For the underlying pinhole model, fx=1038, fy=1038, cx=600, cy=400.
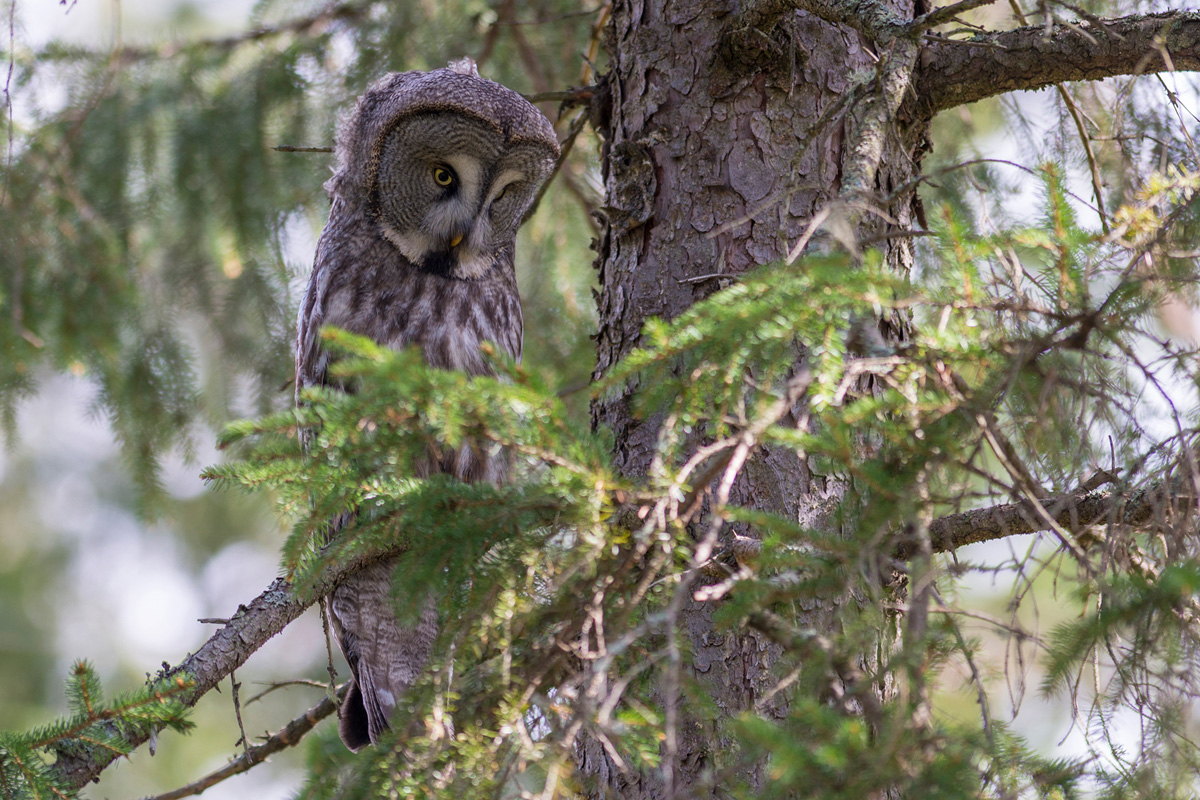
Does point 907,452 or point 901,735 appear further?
point 907,452

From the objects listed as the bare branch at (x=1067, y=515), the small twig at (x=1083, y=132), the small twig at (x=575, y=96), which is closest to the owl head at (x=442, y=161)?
the small twig at (x=575, y=96)

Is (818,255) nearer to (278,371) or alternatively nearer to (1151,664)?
(1151,664)

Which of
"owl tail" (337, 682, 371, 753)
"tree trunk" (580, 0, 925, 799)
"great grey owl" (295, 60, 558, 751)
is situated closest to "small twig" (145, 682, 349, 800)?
"owl tail" (337, 682, 371, 753)

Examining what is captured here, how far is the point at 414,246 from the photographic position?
3053 millimetres

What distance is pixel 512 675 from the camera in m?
1.39

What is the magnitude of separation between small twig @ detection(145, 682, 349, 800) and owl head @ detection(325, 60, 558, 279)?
1265mm

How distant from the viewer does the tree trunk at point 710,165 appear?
2225mm

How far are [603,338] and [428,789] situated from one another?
128 centimetres

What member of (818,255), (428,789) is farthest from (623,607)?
(818,255)

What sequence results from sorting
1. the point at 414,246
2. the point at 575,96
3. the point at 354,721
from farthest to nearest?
the point at 414,246 < the point at 354,721 < the point at 575,96

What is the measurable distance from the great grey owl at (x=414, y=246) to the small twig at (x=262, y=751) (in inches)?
12.2

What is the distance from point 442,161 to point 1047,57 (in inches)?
67.6

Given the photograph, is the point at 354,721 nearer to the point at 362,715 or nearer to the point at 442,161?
the point at 362,715

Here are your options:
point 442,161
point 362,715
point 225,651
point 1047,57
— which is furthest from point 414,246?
point 1047,57
